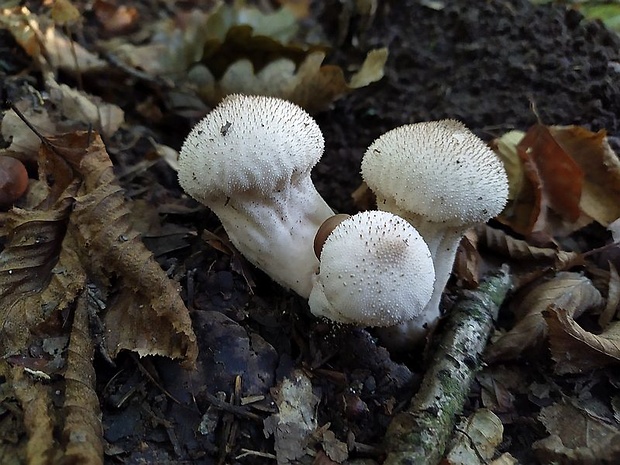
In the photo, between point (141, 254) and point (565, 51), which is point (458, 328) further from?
point (565, 51)

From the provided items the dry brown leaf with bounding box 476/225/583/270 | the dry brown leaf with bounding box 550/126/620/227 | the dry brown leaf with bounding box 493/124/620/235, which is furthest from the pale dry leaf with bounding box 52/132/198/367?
the dry brown leaf with bounding box 550/126/620/227

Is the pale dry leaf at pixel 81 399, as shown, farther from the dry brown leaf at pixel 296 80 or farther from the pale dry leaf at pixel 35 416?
the dry brown leaf at pixel 296 80

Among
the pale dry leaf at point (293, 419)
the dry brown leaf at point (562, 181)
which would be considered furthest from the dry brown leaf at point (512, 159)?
the pale dry leaf at point (293, 419)

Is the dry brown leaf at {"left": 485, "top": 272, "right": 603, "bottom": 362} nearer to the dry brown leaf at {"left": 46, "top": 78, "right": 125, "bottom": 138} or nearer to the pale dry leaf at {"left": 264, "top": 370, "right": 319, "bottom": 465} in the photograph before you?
the pale dry leaf at {"left": 264, "top": 370, "right": 319, "bottom": 465}

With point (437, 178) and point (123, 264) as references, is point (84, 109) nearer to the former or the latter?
point (123, 264)

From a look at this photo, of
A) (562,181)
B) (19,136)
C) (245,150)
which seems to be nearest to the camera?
(245,150)

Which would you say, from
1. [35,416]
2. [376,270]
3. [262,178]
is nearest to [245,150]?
[262,178]
